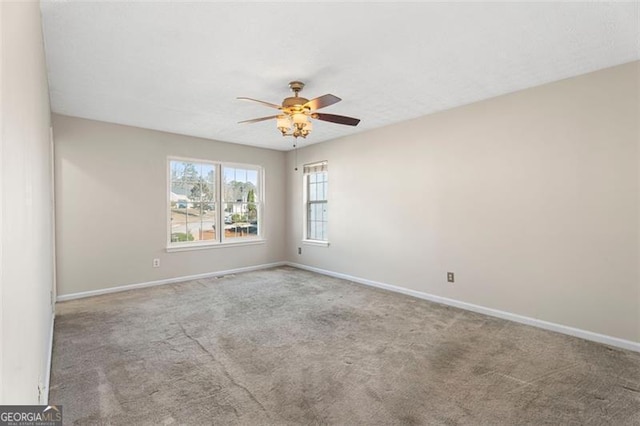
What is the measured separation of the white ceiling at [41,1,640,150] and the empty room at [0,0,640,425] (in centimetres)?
2

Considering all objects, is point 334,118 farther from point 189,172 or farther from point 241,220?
point 241,220

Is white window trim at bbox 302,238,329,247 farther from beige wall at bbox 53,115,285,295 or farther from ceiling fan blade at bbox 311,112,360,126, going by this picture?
ceiling fan blade at bbox 311,112,360,126

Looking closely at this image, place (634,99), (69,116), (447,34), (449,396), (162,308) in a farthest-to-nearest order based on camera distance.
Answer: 1. (69,116)
2. (162,308)
3. (634,99)
4. (447,34)
5. (449,396)

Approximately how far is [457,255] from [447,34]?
2587 mm

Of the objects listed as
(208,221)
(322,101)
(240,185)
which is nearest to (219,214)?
(208,221)

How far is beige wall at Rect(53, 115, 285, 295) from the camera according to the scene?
4.18m

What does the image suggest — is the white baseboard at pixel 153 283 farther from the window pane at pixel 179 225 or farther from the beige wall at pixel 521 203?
the beige wall at pixel 521 203

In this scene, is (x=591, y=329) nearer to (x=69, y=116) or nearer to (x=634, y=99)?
(x=634, y=99)

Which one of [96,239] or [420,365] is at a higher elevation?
[96,239]

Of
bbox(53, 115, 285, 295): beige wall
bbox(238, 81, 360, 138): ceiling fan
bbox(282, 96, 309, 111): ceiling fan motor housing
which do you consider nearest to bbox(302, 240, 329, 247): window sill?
bbox(53, 115, 285, 295): beige wall

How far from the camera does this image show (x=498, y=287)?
3584 millimetres

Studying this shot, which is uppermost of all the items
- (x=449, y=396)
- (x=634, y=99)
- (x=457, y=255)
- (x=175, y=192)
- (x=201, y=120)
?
(x=201, y=120)

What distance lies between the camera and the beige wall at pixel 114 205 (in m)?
4.18

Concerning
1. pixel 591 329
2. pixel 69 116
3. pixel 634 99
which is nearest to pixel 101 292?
pixel 69 116
